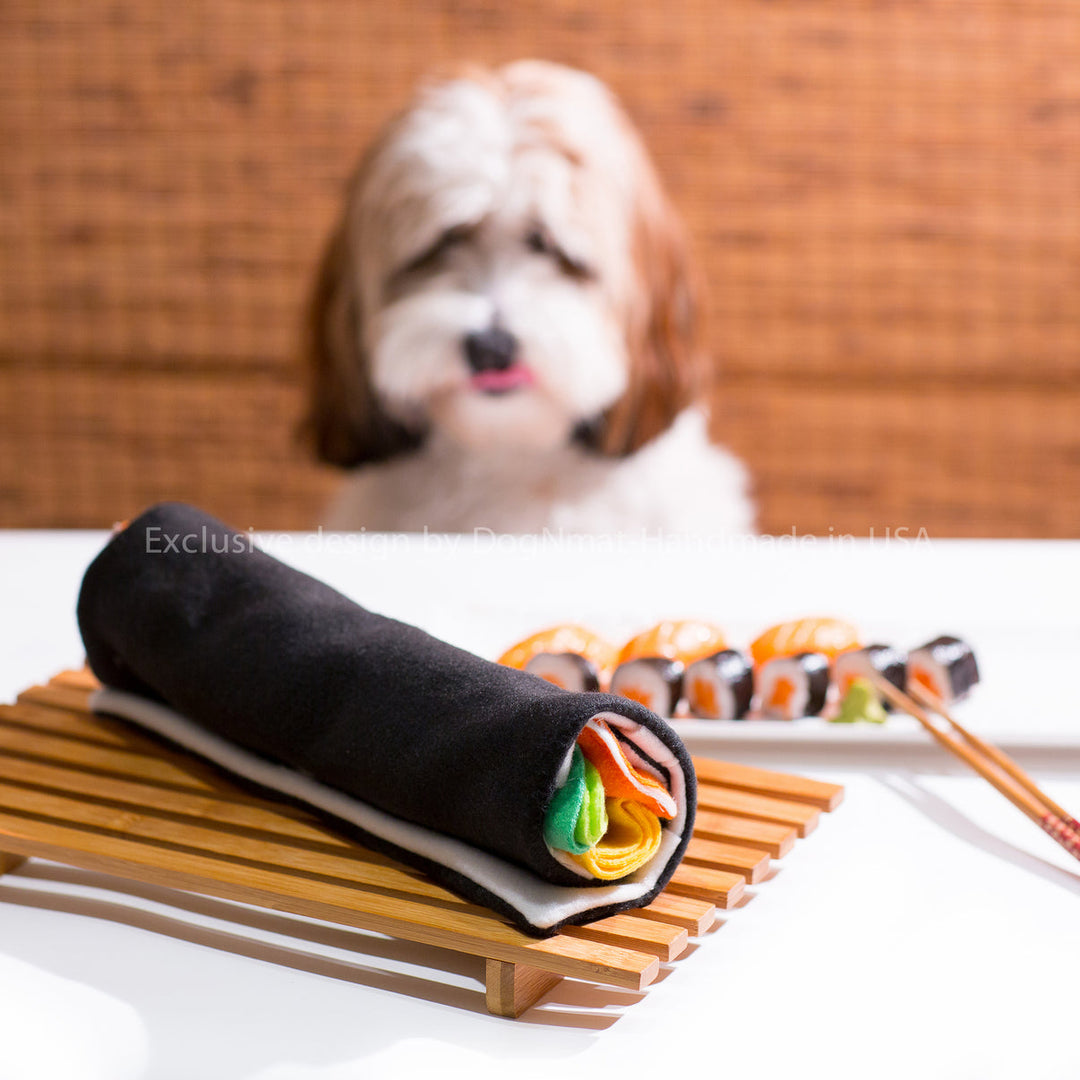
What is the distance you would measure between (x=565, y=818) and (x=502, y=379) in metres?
1.31

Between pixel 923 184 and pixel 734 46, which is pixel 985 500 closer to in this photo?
pixel 923 184

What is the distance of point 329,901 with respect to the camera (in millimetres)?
548

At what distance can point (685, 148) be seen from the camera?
7.43 ft

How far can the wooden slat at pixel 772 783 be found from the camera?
661 mm

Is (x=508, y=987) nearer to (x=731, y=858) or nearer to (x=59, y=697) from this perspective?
(x=731, y=858)

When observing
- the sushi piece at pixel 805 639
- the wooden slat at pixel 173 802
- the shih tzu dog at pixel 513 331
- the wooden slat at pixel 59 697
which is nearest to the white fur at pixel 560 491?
the shih tzu dog at pixel 513 331

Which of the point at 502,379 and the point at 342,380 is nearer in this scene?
the point at 502,379

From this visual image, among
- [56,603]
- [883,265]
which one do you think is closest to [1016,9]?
[883,265]

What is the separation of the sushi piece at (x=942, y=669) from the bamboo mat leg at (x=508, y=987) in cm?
37

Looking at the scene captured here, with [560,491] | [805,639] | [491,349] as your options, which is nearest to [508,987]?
[805,639]

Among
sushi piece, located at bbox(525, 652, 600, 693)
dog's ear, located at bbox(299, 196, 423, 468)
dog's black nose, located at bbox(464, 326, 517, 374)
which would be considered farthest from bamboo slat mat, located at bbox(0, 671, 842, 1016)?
dog's ear, located at bbox(299, 196, 423, 468)

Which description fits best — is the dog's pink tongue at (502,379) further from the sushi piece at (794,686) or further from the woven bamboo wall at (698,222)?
the sushi piece at (794,686)

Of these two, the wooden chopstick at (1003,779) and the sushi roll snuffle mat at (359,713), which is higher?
the sushi roll snuffle mat at (359,713)

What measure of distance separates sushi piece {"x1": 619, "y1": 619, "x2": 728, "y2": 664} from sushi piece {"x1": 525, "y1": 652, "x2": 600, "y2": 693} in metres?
0.05
